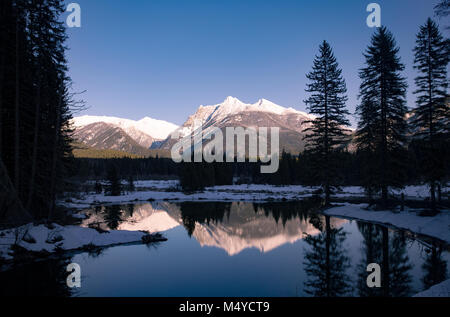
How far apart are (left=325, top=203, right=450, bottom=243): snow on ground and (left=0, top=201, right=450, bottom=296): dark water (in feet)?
3.37

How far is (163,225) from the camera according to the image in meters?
26.8

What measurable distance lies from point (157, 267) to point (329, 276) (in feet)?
26.2

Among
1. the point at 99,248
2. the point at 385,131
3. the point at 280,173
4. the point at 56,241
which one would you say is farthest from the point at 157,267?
the point at 280,173

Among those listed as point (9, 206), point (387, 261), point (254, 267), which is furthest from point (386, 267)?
point (9, 206)

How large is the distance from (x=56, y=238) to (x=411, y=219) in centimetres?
2485

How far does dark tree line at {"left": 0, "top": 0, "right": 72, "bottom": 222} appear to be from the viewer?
18.2m

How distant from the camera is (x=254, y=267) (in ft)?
44.6

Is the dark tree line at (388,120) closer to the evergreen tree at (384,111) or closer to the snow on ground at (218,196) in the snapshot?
the evergreen tree at (384,111)

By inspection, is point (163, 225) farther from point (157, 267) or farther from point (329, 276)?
point (329, 276)

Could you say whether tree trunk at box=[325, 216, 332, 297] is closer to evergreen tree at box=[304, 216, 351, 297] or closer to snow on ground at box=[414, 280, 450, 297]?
evergreen tree at box=[304, 216, 351, 297]

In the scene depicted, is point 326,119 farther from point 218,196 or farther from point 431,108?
point 218,196

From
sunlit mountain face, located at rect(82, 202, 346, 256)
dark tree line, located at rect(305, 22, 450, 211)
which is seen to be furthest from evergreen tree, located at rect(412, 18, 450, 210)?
sunlit mountain face, located at rect(82, 202, 346, 256)

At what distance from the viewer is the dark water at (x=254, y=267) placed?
1036cm
